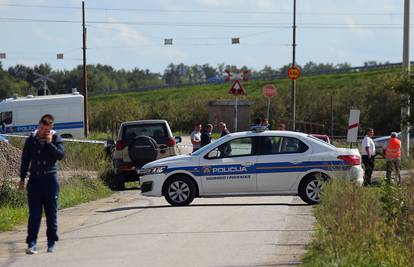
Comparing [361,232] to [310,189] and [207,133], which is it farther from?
[207,133]

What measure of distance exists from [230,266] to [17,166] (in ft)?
45.0

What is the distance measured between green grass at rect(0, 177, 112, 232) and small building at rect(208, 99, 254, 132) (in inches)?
1049

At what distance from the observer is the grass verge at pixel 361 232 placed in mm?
9508

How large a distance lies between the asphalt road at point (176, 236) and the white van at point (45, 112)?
87.0ft

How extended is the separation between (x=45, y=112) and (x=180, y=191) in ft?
91.7

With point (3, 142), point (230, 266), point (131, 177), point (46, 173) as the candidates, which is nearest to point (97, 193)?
point (131, 177)

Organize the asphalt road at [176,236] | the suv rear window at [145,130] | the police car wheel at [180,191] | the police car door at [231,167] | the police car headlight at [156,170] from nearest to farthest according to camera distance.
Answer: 1. the asphalt road at [176,236]
2. the police car door at [231,167]
3. the police car wheel at [180,191]
4. the police car headlight at [156,170]
5. the suv rear window at [145,130]

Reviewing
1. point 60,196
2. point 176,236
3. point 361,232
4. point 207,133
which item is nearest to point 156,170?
point 60,196

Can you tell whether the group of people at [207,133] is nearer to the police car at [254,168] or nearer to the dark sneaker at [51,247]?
the police car at [254,168]

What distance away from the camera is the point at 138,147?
2303 cm

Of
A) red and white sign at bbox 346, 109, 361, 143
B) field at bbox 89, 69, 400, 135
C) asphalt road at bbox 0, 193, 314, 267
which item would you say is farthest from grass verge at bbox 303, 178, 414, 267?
field at bbox 89, 69, 400, 135

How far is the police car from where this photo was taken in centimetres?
→ 1827

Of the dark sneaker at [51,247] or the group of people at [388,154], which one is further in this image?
the group of people at [388,154]

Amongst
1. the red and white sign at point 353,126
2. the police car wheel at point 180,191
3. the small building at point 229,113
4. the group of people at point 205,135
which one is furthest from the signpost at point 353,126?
the small building at point 229,113
